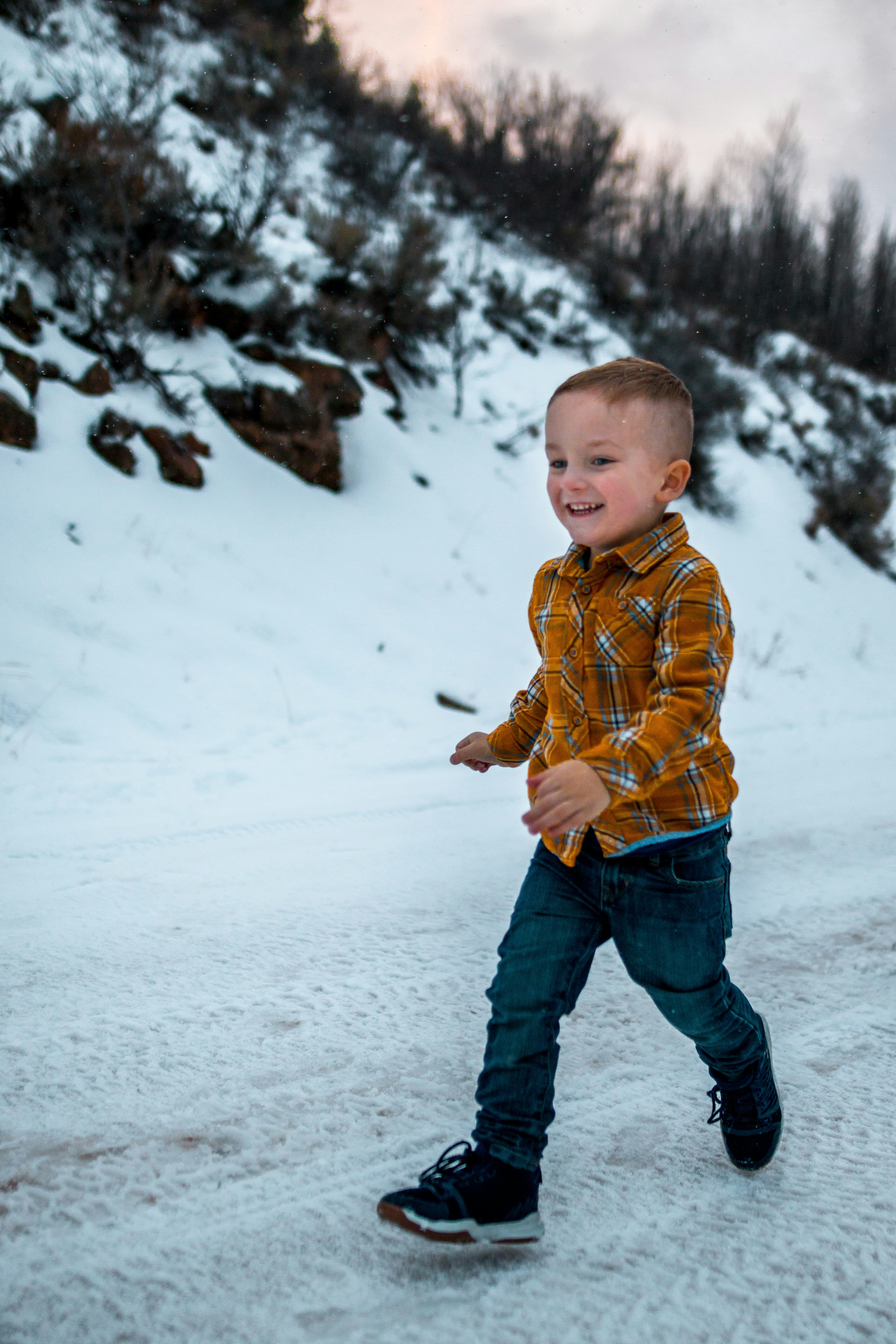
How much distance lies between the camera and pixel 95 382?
6.01 m

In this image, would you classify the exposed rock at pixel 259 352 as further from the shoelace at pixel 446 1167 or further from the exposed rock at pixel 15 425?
the shoelace at pixel 446 1167

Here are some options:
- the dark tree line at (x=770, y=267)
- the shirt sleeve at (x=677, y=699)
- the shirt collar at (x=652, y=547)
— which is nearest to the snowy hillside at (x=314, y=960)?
the shirt sleeve at (x=677, y=699)

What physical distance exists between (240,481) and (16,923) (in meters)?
4.56

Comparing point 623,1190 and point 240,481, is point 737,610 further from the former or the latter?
point 623,1190

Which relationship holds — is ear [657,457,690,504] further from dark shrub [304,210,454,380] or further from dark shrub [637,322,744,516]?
dark shrub [637,322,744,516]

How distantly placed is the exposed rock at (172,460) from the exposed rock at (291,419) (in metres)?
0.64

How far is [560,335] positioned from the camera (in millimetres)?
11414

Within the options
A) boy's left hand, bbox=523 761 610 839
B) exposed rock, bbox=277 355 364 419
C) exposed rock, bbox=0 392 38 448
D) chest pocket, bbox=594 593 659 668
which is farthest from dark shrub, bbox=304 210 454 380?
boy's left hand, bbox=523 761 610 839

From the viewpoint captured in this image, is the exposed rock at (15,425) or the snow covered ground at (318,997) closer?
the snow covered ground at (318,997)

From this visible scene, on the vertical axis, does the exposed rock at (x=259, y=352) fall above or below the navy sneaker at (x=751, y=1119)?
above

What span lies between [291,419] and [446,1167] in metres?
6.21

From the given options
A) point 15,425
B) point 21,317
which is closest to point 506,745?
point 15,425

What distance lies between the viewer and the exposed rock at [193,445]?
20.3 ft

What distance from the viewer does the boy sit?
4.45 ft
